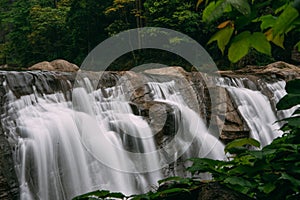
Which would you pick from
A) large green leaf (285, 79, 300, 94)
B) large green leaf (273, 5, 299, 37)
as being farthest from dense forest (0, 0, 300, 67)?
large green leaf (273, 5, 299, 37)

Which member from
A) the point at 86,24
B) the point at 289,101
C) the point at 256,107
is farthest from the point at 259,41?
the point at 86,24

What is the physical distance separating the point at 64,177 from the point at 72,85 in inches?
99.5

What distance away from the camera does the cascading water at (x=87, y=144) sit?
5.06 metres

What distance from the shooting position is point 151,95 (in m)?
8.56

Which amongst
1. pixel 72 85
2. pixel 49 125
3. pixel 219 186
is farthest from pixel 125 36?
pixel 219 186

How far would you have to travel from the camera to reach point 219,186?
1.46m

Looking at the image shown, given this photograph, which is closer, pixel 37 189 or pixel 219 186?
pixel 219 186

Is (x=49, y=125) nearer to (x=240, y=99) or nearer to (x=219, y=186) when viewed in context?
(x=219, y=186)

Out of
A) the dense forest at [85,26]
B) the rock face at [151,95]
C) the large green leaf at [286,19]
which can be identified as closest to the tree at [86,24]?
the dense forest at [85,26]

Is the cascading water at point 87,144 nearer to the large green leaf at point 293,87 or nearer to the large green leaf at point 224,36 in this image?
the large green leaf at point 293,87

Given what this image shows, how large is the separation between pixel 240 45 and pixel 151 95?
7787 millimetres

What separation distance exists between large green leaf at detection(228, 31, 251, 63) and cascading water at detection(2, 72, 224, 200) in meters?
4.42

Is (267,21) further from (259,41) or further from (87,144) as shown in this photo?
(87,144)

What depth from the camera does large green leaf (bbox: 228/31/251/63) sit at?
0.77m
